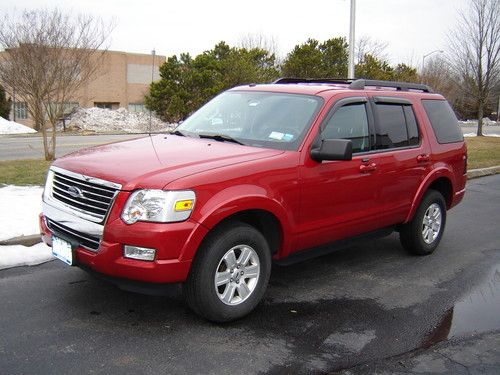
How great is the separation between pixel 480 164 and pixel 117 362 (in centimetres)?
1257

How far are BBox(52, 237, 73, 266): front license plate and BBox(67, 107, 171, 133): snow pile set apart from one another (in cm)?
3141

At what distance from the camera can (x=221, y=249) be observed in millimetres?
3773

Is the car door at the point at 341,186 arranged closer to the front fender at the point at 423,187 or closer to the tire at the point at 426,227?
the front fender at the point at 423,187

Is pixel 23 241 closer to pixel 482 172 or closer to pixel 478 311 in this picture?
pixel 478 311

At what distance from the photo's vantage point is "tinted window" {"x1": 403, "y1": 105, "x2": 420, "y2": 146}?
18.3 ft

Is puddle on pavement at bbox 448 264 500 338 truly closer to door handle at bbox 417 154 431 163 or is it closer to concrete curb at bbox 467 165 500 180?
door handle at bbox 417 154 431 163

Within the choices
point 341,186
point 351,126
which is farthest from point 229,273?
point 351,126

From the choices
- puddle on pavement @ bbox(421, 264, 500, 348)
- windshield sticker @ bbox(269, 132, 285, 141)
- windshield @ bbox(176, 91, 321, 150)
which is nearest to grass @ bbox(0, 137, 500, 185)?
windshield @ bbox(176, 91, 321, 150)

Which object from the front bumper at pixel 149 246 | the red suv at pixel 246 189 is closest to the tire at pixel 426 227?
the red suv at pixel 246 189

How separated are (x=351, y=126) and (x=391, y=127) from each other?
2.20 ft

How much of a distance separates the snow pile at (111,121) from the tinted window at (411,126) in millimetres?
30309

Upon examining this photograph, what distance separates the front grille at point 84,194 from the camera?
3.66 meters

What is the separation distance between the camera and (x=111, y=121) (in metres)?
39.6

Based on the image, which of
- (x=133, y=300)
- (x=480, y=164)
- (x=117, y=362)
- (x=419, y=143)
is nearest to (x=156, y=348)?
(x=117, y=362)
